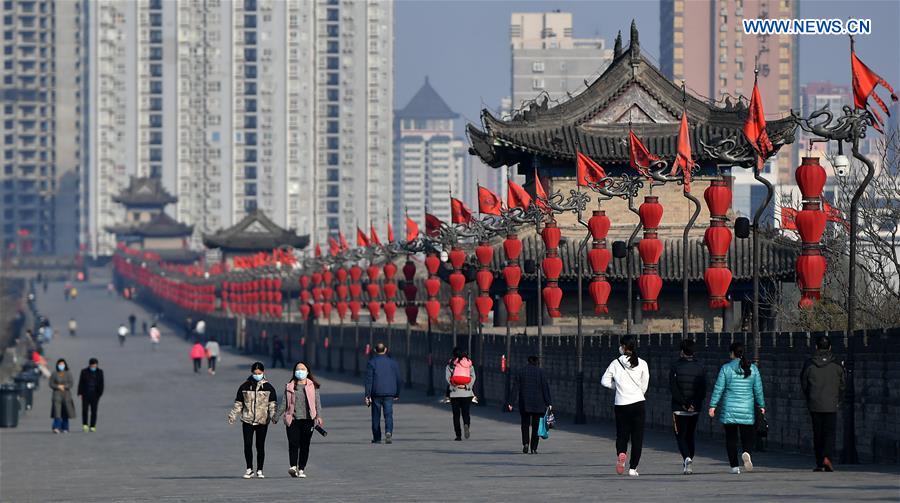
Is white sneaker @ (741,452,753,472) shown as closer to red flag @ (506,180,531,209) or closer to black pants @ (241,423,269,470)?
black pants @ (241,423,269,470)

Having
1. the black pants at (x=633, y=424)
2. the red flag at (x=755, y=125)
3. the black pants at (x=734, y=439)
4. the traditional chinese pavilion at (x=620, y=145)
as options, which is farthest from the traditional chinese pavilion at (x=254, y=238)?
the black pants at (x=734, y=439)

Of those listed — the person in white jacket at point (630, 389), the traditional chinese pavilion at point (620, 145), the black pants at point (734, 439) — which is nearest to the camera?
the black pants at point (734, 439)

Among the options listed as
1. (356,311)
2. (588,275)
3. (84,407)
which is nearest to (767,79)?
(356,311)

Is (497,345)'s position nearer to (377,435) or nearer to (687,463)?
(377,435)

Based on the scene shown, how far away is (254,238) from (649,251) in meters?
102

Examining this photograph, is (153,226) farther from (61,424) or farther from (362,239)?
(61,424)

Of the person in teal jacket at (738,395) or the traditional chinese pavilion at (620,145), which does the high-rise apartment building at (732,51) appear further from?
the person in teal jacket at (738,395)

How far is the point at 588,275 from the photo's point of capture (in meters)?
54.9

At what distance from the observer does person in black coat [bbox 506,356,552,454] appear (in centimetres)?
2733

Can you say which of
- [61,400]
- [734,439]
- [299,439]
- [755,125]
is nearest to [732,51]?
[61,400]

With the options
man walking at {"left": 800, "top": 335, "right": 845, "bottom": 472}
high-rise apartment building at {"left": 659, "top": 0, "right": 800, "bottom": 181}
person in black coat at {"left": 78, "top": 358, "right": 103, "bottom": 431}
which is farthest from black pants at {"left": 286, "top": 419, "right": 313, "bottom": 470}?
high-rise apartment building at {"left": 659, "top": 0, "right": 800, "bottom": 181}

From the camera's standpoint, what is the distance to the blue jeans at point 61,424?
3978 cm

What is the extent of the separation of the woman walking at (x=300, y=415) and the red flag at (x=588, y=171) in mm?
21527

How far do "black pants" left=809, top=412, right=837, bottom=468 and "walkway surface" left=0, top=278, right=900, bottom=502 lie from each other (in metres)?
0.37
